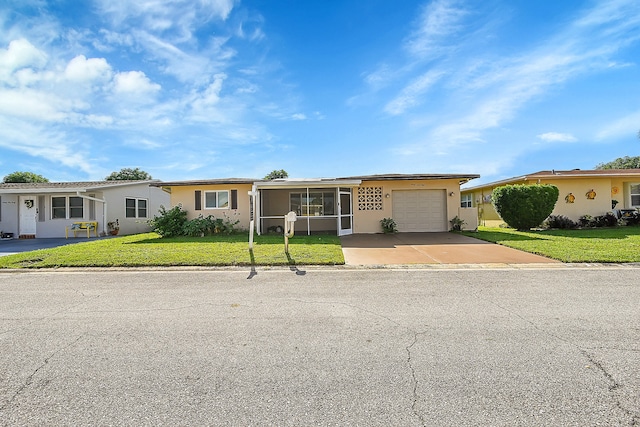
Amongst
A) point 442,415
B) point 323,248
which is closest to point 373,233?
point 323,248

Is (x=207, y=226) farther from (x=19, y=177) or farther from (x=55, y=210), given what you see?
(x=19, y=177)

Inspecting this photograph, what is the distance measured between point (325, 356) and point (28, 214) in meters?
20.9

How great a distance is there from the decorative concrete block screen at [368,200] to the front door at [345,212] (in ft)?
1.92

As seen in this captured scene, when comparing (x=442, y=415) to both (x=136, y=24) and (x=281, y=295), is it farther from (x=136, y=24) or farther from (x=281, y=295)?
(x=136, y=24)

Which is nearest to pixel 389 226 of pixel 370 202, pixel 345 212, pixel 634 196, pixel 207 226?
pixel 370 202

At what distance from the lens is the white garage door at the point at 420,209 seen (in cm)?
1513

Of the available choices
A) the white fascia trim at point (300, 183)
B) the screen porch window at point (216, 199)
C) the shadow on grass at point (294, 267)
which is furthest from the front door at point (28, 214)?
the shadow on grass at point (294, 267)

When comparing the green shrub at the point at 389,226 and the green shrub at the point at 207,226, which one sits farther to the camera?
the green shrub at the point at 389,226

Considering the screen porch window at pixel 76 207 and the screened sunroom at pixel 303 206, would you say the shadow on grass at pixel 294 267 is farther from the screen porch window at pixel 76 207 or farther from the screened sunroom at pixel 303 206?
the screen porch window at pixel 76 207

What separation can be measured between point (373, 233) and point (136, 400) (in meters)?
13.1

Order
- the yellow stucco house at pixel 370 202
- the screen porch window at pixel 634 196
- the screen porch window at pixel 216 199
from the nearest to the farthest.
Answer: the yellow stucco house at pixel 370 202, the screen porch window at pixel 216 199, the screen porch window at pixel 634 196

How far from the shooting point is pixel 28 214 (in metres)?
16.5

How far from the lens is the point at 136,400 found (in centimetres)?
229

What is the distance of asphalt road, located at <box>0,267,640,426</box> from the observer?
2127 mm
